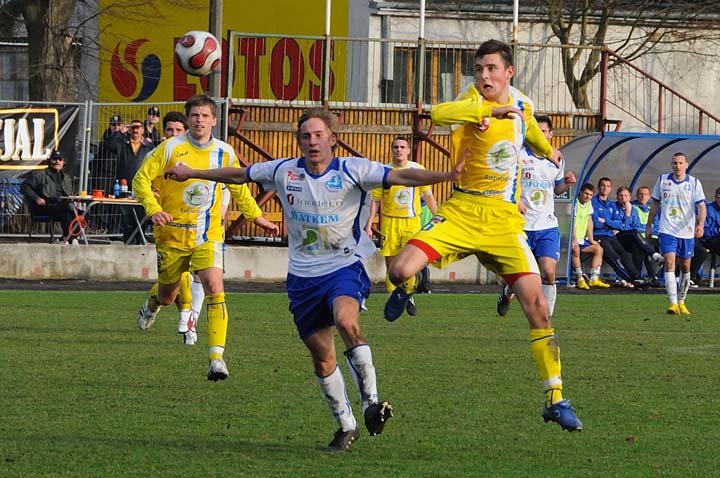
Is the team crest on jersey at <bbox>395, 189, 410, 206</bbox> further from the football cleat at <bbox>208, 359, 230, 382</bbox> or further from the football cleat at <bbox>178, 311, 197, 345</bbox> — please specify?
the football cleat at <bbox>208, 359, 230, 382</bbox>

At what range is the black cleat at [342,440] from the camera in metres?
7.82

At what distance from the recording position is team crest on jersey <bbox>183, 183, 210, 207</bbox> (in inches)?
479

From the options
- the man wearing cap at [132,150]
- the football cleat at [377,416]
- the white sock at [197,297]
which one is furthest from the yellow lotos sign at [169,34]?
the football cleat at [377,416]

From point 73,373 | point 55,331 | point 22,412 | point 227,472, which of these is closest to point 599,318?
point 55,331

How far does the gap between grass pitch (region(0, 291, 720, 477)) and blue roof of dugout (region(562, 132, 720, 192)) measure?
8994mm

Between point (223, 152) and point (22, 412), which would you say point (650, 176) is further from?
point (22, 412)

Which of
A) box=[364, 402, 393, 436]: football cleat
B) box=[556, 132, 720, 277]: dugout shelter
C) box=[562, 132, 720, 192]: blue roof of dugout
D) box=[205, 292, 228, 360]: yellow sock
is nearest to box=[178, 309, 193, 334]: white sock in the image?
box=[205, 292, 228, 360]: yellow sock

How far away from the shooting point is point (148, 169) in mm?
12117

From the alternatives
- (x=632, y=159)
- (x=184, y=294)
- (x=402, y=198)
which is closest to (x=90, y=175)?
(x=402, y=198)

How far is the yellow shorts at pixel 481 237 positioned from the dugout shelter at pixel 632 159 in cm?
1478

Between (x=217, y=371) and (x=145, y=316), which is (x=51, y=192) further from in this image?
(x=217, y=371)

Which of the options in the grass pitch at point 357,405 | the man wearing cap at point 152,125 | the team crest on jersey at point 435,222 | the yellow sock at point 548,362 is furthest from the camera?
the man wearing cap at point 152,125

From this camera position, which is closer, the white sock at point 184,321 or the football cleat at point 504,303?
the white sock at point 184,321

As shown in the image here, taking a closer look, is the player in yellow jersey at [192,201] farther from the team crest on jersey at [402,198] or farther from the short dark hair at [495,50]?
the team crest on jersey at [402,198]
